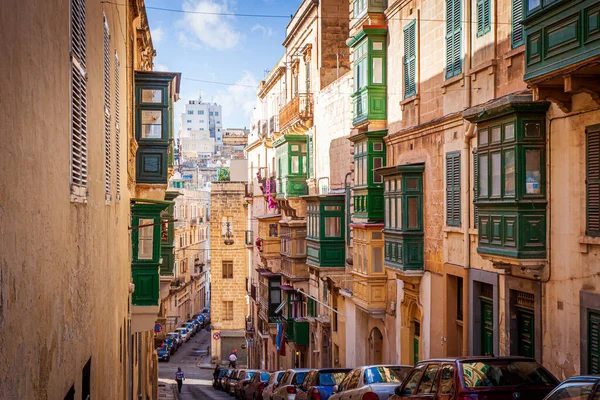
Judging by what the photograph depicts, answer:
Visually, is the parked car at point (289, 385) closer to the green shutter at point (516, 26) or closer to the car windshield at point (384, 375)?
the car windshield at point (384, 375)

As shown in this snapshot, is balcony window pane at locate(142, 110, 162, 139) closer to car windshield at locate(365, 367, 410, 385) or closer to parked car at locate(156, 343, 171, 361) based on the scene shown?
car windshield at locate(365, 367, 410, 385)

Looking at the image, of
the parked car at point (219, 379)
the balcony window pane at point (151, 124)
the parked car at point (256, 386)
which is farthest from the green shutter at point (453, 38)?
the parked car at point (219, 379)

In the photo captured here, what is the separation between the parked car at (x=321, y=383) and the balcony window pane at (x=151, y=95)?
8.50 m

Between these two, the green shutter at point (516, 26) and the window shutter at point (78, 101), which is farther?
the green shutter at point (516, 26)

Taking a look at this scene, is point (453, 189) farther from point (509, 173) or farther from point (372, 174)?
point (372, 174)

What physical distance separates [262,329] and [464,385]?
39775mm

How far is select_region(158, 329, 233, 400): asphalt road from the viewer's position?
38828mm

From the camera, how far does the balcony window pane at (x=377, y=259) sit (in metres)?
22.6

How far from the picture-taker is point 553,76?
10.8 meters

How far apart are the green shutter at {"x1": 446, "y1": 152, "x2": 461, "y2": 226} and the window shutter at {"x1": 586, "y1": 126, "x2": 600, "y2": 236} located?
5.50 meters

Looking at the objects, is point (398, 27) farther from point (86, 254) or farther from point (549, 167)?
point (86, 254)

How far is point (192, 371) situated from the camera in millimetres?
57312

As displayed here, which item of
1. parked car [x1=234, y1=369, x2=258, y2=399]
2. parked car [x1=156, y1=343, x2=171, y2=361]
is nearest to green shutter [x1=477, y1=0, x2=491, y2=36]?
parked car [x1=234, y1=369, x2=258, y2=399]

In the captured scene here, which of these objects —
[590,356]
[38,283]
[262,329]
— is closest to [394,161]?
[590,356]
